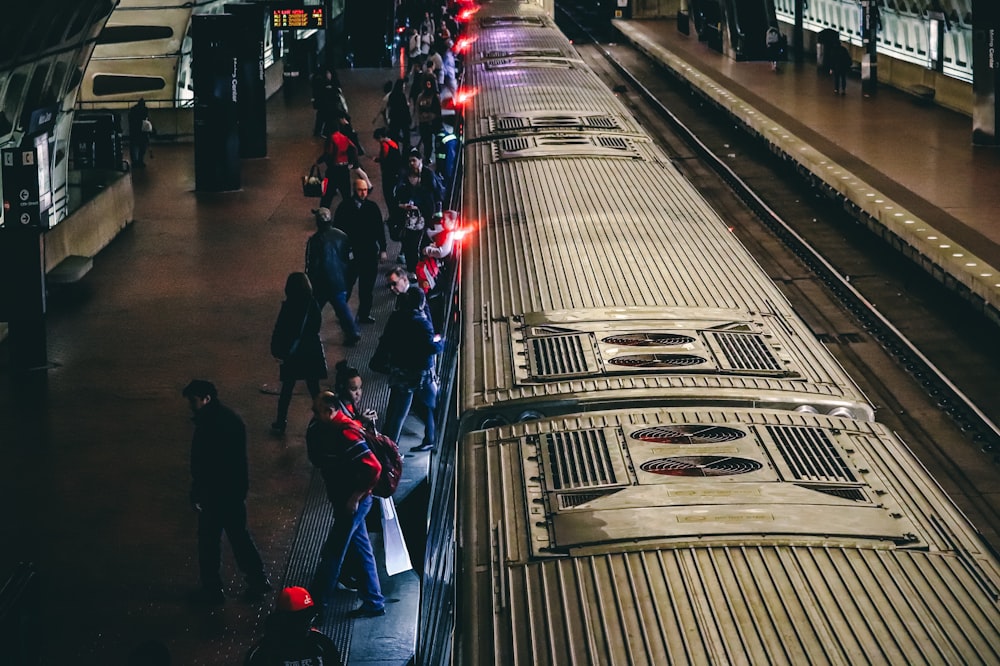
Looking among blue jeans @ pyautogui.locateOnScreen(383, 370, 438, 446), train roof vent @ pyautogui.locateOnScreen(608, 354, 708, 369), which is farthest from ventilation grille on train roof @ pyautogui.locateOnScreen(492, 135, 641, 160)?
train roof vent @ pyautogui.locateOnScreen(608, 354, 708, 369)

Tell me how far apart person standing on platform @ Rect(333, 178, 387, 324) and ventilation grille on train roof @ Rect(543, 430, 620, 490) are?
8953mm

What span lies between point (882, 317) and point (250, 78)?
1293cm

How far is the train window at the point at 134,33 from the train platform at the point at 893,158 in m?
11.9

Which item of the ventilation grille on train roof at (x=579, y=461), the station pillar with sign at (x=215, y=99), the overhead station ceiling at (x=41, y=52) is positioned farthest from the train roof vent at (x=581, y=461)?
the station pillar with sign at (x=215, y=99)

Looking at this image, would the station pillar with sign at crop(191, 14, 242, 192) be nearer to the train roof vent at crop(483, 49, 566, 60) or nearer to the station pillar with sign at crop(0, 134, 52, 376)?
the train roof vent at crop(483, 49, 566, 60)

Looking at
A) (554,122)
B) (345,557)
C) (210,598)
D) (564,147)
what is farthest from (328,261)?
(345,557)

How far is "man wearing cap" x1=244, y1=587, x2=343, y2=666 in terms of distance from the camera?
6285mm

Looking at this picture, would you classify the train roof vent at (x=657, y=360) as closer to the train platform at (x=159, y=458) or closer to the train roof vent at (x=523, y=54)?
the train platform at (x=159, y=458)

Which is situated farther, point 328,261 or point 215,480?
point 328,261

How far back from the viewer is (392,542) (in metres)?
8.70

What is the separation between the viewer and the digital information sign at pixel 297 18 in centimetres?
2867

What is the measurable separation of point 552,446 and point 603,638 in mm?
1602

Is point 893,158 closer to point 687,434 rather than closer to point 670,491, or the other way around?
point 687,434

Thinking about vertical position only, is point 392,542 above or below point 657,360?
below
